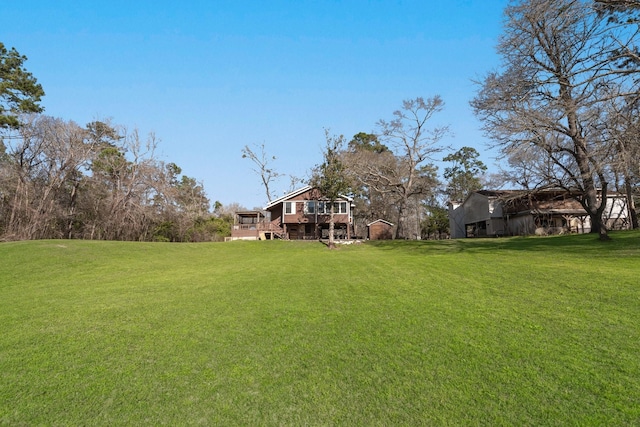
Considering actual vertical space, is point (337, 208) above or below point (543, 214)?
above

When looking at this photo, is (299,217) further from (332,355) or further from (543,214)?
(332,355)

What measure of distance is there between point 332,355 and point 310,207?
30929 mm

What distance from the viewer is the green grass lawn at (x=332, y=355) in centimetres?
303

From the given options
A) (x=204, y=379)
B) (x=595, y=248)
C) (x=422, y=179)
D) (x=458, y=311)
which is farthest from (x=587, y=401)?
(x=422, y=179)

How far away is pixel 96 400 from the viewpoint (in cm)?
325

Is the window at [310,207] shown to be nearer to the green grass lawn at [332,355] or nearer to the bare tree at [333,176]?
the bare tree at [333,176]

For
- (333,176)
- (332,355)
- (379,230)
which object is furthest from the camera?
(379,230)

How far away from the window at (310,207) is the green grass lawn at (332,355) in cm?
2678

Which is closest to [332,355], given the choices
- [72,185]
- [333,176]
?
[333,176]

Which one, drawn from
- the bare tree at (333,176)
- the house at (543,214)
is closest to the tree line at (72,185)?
the bare tree at (333,176)

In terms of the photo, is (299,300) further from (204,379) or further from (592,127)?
(592,127)

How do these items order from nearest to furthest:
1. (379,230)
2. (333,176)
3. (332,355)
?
(332,355)
(333,176)
(379,230)

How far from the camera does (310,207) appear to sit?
3500cm

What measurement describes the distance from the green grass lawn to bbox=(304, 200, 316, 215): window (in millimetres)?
26778
